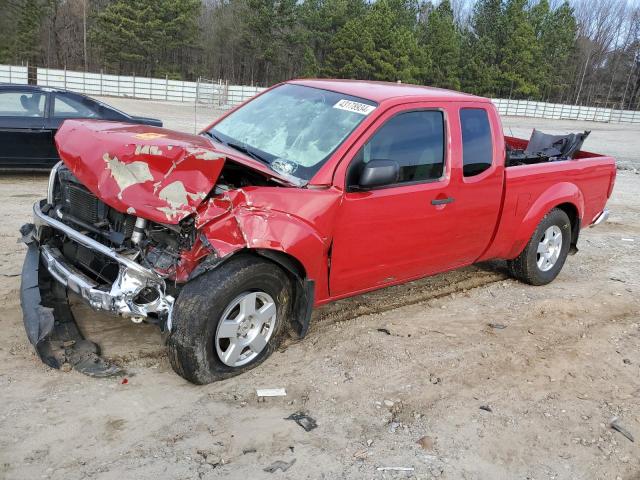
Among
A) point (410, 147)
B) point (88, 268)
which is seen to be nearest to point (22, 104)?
point (88, 268)

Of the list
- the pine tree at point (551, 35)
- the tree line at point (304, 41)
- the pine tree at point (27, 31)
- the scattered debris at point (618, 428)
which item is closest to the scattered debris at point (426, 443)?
the scattered debris at point (618, 428)

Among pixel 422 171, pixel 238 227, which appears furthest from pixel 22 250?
pixel 422 171

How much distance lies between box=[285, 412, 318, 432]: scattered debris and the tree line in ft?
171

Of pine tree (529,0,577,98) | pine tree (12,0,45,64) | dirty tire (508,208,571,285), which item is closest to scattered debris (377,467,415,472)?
dirty tire (508,208,571,285)

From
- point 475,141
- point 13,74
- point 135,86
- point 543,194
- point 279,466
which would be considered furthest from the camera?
point 135,86

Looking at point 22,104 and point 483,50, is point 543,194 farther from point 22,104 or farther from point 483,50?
point 483,50

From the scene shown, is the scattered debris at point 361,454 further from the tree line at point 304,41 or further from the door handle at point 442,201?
the tree line at point 304,41

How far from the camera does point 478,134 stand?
4.92m

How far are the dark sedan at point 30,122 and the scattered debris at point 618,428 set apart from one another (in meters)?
7.58

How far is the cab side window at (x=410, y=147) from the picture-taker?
410cm

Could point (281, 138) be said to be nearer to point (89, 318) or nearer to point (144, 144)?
point (144, 144)

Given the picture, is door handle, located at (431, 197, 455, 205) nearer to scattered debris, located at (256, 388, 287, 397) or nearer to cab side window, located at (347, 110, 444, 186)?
cab side window, located at (347, 110, 444, 186)

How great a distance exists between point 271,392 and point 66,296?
1.73 m

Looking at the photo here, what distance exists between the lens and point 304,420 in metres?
3.45
